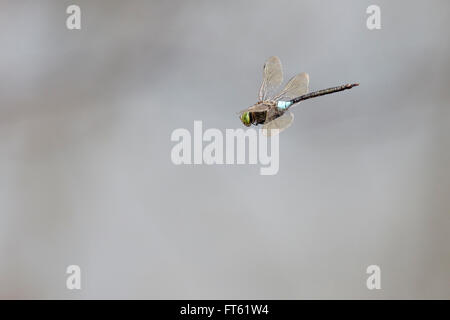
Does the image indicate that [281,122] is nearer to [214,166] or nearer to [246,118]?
[246,118]

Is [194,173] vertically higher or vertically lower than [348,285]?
higher

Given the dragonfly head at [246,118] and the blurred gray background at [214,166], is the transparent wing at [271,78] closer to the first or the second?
the dragonfly head at [246,118]

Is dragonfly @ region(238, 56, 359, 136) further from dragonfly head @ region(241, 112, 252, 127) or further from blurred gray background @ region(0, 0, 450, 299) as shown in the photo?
blurred gray background @ region(0, 0, 450, 299)

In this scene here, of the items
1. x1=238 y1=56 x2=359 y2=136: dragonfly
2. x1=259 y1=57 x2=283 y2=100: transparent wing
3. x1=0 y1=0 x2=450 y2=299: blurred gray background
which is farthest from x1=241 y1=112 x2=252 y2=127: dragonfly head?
x1=0 y1=0 x2=450 y2=299: blurred gray background

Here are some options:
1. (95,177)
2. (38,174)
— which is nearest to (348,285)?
(95,177)

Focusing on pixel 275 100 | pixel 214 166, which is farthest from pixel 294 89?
pixel 214 166

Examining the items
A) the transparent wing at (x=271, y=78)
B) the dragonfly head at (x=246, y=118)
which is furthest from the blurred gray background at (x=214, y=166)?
the dragonfly head at (x=246, y=118)

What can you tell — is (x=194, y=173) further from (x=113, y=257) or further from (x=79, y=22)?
(x=79, y=22)
